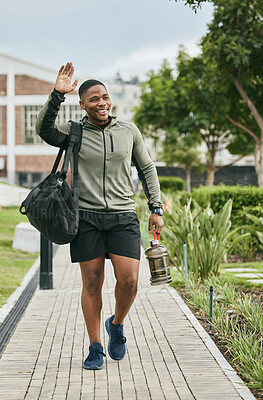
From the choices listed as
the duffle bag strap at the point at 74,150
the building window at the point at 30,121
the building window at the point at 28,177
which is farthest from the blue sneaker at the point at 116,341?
the building window at the point at 30,121

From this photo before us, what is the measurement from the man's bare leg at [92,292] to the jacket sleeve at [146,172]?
576 mm

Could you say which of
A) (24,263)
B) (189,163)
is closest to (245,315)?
(24,263)

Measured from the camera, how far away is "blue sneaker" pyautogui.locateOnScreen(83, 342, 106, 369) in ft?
13.4

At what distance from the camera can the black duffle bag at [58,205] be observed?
3.86 m

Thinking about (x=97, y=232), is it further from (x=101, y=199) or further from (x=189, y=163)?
(x=189, y=163)

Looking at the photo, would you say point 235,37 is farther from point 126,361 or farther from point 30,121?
point 30,121

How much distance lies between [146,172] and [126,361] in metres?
1.38

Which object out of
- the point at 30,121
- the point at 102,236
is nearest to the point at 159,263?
the point at 102,236

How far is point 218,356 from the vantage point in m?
4.36

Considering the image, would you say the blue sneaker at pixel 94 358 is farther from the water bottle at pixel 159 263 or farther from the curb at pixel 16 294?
the curb at pixel 16 294

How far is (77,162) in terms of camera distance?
13.3ft

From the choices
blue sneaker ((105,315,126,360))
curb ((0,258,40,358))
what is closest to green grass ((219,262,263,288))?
curb ((0,258,40,358))

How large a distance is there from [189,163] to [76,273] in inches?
1526

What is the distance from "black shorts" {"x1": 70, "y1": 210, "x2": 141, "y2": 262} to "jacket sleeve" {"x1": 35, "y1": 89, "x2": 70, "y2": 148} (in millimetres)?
527
